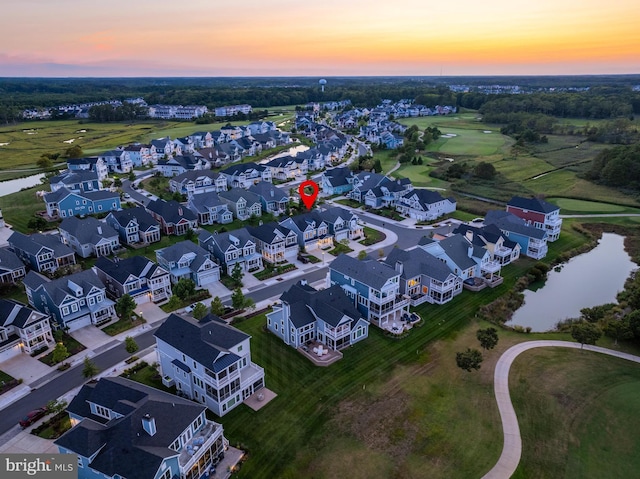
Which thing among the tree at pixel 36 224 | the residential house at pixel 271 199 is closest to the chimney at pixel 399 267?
the residential house at pixel 271 199

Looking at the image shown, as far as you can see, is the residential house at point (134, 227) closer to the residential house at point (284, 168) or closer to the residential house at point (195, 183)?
the residential house at point (195, 183)

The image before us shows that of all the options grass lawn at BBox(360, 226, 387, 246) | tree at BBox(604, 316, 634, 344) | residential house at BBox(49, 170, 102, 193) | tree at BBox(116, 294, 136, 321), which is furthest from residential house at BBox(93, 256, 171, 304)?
tree at BBox(604, 316, 634, 344)

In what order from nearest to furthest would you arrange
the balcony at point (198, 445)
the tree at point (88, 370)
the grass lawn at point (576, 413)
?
the balcony at point (198, 445)
the grass lawn at point (576, 413)
the tree at point (88, 370)

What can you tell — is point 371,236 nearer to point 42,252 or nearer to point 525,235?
point 525,235

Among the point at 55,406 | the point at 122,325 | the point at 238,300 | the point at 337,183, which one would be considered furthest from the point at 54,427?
the point at 337,183

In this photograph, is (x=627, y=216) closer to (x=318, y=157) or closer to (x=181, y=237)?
(x=318, y=157)

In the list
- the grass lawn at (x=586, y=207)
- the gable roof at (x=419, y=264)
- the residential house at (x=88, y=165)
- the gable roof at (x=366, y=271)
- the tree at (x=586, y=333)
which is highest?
the residential house at (x=88, y=165)
